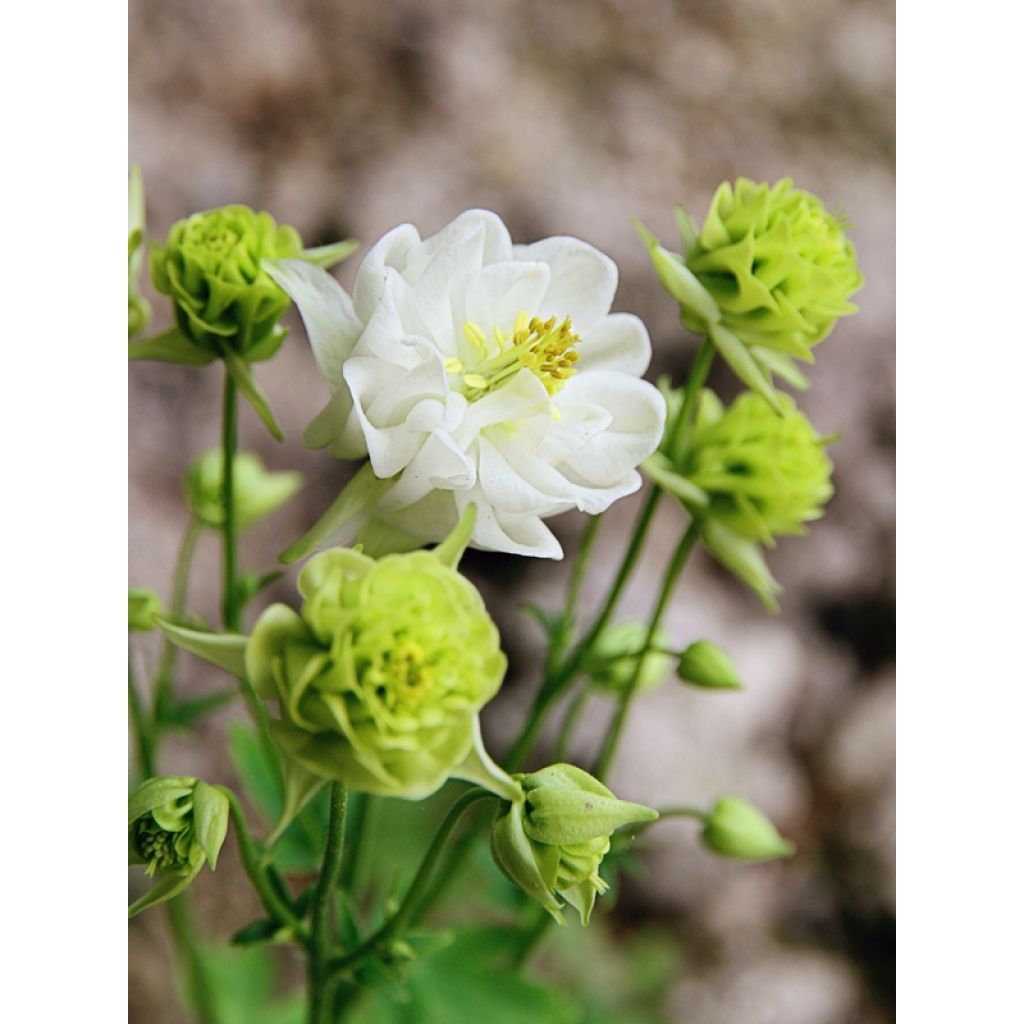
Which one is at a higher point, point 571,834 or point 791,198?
point 791,198

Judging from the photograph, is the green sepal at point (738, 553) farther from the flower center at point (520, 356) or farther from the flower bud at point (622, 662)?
the flower center at point (520, 356)

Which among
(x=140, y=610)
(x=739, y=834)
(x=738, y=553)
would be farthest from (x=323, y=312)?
(x=739, y=834)

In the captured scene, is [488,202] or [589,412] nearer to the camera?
[589,412]

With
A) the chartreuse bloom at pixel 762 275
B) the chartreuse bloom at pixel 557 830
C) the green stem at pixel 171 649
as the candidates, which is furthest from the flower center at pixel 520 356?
the green stem at pixel 171 649

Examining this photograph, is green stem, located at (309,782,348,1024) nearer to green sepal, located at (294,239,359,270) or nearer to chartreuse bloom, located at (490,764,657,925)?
chartreuse bloom, located at (490,764,657,925)

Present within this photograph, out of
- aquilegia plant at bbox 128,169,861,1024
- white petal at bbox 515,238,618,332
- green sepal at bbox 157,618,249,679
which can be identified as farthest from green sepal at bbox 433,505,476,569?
white petal at bbox 515,238,618,332
